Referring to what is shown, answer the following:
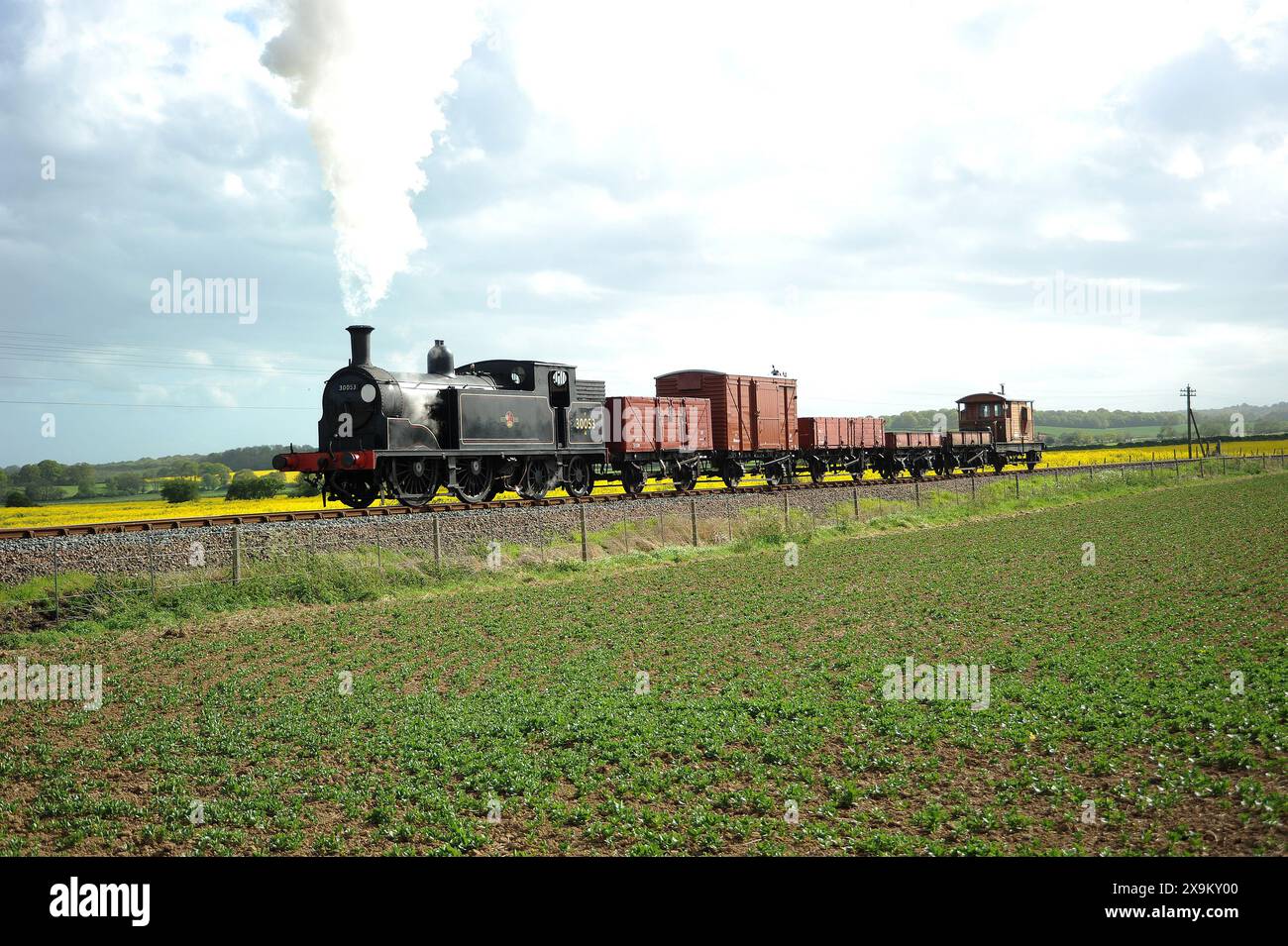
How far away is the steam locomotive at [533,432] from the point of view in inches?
957

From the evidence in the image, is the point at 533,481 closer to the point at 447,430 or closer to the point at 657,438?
the point at 447,430

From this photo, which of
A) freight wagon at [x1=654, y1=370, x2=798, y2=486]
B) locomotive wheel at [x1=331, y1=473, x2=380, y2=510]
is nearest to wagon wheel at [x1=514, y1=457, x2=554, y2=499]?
locomotive wheel at [x1=331, y1=473, x2=380, y2=510]

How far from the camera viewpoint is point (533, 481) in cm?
2884

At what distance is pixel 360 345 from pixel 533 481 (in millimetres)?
7208

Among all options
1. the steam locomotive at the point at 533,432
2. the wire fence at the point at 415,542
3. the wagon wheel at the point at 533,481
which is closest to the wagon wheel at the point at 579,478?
the steam locomotive at the point at 533,432

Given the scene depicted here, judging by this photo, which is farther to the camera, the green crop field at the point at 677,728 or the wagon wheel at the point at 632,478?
the wagon wheel at the point at 632,478

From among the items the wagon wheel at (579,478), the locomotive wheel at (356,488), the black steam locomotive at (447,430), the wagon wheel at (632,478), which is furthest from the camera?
the wagon wheel at (632,478)

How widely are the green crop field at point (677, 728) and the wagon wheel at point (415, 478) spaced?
23.0ft

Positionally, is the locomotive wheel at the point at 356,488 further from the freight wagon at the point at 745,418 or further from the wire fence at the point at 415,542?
the freight wagon at the point at 745,418

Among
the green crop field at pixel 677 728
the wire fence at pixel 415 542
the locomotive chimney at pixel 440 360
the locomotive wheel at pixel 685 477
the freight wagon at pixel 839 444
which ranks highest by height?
the locomotive chimney at pixel 440 360

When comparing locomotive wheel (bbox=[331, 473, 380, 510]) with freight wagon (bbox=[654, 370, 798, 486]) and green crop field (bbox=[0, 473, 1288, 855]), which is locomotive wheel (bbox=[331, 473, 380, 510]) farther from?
freight wagon (bbox=[654, 370, 798, 486])

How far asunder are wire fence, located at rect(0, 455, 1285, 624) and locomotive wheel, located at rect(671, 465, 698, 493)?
4460 millimetres

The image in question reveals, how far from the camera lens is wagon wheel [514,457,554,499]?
2867 cm
